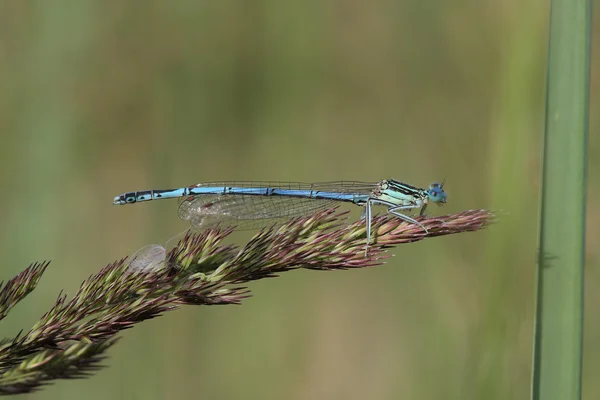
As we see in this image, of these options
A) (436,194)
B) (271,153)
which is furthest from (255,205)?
(271,153)

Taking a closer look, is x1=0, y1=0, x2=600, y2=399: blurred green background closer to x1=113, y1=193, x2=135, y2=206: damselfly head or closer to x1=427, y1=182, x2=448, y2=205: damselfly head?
x1=427, y1=182, x2=448, y2=205: damselfly head

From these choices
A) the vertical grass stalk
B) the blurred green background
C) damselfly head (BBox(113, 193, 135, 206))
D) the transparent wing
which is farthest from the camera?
the blurred green background

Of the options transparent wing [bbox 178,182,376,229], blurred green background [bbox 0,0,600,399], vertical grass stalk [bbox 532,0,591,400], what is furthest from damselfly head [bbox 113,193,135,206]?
vertical grass stalk [bbox 532,0,591,400]

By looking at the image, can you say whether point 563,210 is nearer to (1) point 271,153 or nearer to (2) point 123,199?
(2) point 123,199

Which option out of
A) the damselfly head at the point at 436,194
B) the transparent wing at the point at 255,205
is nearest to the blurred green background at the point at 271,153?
the damselfly head at the point at 436,194

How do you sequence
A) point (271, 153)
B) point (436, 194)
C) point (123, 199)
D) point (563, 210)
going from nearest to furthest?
point (563, 210), point (123, 199), point (436, 194), point (271, 153)
